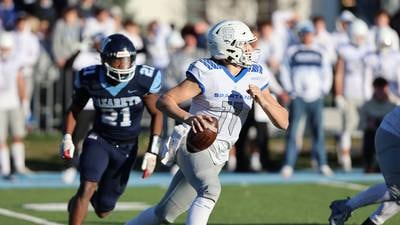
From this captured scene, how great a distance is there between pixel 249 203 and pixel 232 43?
508 centimetres

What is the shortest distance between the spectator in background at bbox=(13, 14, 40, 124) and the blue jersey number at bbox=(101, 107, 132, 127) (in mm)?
7917

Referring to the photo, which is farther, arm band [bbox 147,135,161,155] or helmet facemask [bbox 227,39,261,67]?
arm band [bbox 147,135,161,155]

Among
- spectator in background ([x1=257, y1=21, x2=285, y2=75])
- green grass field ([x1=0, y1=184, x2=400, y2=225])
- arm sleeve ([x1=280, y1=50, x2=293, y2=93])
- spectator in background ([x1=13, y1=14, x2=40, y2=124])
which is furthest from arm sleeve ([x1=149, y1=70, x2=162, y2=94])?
spectator in background ([x1=13, y1=14, x2=40, y2=124])

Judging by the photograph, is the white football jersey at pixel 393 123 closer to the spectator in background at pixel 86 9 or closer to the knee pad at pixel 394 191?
the knee pad at pixel 394 191

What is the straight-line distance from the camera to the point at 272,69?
17.2m

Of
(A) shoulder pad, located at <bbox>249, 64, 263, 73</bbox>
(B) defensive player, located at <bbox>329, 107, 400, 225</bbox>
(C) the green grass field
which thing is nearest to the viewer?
(A) shoulder pad, located at <bbox>249, 64, 263, 73</bbox>

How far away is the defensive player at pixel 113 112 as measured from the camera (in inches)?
374

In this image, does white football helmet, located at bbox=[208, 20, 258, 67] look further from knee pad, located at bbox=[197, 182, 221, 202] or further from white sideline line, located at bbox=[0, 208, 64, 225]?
white sideline line, located at bbox=[0, 208, 64, 225]

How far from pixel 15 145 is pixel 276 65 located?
387cm

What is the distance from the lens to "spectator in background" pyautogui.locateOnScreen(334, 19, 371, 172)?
1698 cm

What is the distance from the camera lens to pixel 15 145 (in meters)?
16.1

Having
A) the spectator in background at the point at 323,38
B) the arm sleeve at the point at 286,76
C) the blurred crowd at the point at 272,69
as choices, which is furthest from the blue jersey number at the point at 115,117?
the spectator in background at the point at 323,38

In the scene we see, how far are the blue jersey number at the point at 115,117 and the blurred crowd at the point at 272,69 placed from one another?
15.8 ft

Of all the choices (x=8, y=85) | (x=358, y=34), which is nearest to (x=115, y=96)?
(x=8, y=85)
